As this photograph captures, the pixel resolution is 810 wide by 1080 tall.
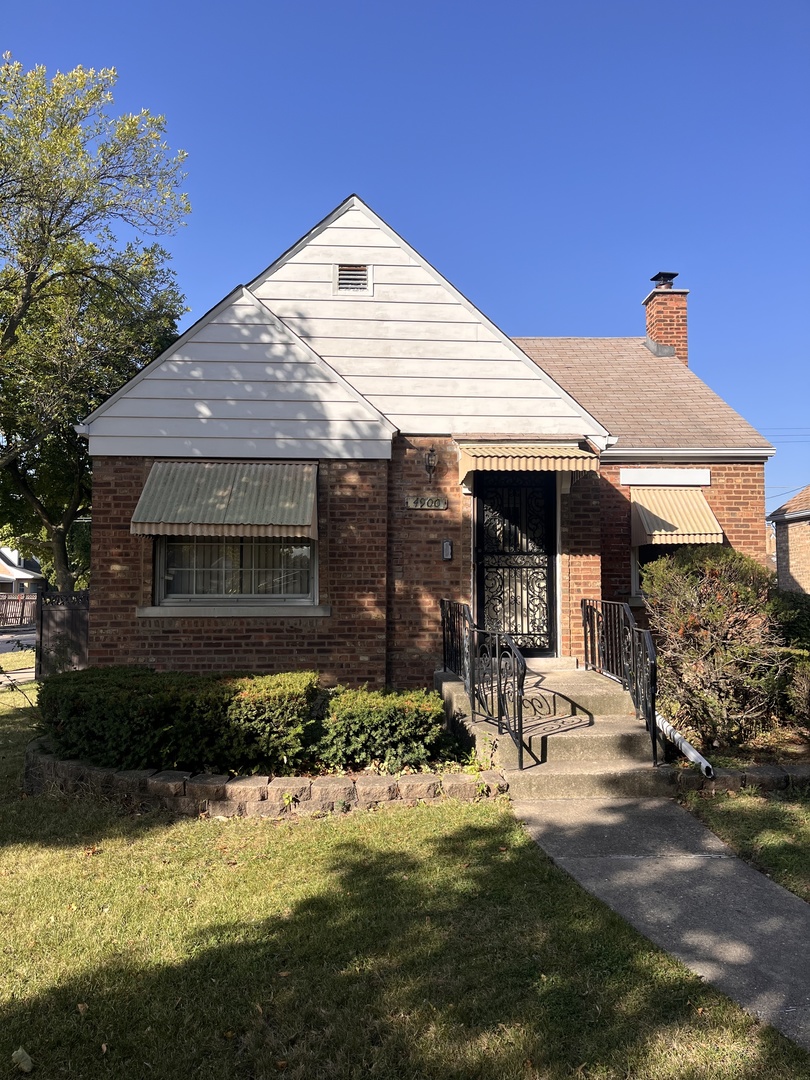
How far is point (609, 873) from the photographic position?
4.28m

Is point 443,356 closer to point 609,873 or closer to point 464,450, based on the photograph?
point 464,450

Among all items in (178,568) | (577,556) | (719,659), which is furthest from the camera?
(577,556)

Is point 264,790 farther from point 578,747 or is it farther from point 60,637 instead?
point 60,637

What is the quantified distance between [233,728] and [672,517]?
7222 mm

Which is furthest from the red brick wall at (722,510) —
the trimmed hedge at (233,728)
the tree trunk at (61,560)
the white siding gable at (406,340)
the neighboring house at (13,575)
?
the neighboring house at (13,575)

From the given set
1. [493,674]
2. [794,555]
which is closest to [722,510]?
[493,674]

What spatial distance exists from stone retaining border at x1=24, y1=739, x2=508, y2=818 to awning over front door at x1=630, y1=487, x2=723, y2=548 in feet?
18.5

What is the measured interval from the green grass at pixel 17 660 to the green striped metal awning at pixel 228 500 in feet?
32.4

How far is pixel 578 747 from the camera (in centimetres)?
595

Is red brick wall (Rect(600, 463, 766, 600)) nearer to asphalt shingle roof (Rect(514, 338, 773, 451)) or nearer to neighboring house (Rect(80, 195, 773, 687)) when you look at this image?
asphalt shingle roof (Rect(514, 338, 773, 451))

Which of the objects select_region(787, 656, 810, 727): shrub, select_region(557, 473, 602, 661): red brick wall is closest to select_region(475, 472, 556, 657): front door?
select_region(557, 473, 602, 661): red brick wall

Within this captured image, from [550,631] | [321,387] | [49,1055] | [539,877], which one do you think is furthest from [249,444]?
[49,1055]

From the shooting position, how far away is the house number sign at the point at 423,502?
28.1ft

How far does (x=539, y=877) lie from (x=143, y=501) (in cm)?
559
